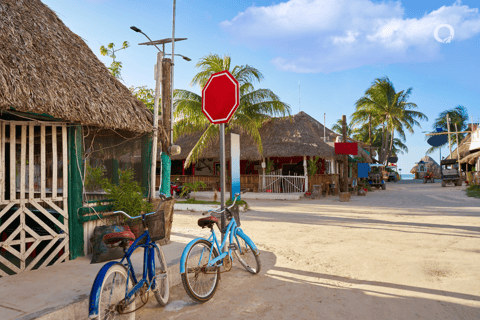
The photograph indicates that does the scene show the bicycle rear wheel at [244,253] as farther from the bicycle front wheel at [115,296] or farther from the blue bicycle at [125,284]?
the bicycle front wheel at [115,296]

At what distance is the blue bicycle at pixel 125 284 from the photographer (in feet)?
8.63

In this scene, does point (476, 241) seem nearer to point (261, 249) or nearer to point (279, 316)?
point (261, 249)

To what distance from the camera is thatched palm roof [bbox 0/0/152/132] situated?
163 inches

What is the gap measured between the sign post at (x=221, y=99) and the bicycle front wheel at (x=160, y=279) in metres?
1.16

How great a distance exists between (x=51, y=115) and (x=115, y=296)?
2730 mm

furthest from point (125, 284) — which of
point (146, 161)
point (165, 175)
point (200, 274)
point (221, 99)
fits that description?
point (165, 175)

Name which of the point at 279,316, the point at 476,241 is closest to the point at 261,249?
the point at 279,316

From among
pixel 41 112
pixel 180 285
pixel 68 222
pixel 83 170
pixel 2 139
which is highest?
pixel 41 112

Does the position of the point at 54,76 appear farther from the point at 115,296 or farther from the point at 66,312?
the point at 115,296

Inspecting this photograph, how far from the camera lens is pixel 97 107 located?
496 centimetres

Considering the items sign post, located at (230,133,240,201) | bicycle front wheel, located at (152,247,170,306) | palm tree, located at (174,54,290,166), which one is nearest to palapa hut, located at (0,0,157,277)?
bicycle front wheel, located at (152,247,170,306)

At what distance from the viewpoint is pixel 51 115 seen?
4.37m

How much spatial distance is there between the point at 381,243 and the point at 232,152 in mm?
3736

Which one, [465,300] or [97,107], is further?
[97,107]
